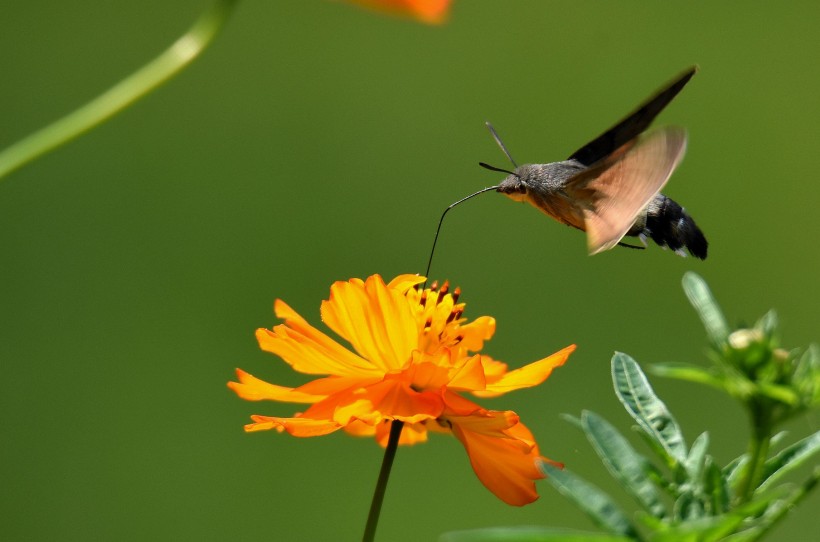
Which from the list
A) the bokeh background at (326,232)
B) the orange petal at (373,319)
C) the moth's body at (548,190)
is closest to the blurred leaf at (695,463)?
the orange petal at (373,319)

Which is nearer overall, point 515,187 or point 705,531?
point 705,531


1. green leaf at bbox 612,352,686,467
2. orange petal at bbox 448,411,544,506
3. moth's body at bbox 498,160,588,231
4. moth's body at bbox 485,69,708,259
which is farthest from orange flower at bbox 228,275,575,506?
moth's body at bbox 498,160,588,231

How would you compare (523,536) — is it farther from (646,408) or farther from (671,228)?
(671,228)

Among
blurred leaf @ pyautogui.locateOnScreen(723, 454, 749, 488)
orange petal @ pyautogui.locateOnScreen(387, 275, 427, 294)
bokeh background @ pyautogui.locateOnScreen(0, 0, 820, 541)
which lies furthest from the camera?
bokeh background @ pyautogui.locateOnScreen(0, 0, 820, 541)

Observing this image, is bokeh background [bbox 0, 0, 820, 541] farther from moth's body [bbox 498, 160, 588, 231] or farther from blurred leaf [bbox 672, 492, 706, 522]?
blurred leaf [bbox 672, 492, 706, 522]

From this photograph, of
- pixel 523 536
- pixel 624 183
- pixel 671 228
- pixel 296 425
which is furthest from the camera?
pixel 671 228

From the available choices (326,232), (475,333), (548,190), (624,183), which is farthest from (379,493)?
(326,232)

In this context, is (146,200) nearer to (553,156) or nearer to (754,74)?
(553,156)

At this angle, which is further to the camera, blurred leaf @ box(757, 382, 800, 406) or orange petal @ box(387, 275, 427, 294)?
orange petal @ box(387, 275, 427, 294)
